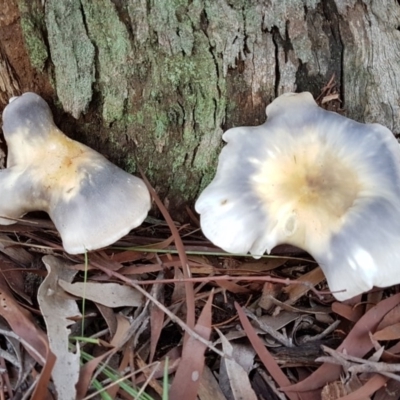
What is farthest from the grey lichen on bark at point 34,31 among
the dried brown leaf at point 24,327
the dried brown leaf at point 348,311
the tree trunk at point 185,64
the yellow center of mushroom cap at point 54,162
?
the dried brown leaf at point 348,311

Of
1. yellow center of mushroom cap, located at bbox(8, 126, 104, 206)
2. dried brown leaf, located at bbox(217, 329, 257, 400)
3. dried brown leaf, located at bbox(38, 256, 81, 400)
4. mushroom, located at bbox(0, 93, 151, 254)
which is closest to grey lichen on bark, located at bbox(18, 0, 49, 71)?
mushroom, located at bbox(0, 93, 151, 254)

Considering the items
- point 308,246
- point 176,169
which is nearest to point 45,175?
point 176,169

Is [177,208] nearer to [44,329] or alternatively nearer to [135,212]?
[135,212]

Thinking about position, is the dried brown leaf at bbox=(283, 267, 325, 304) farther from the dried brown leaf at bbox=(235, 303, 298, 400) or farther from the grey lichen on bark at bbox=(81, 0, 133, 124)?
the grey lichen on bark at bbox=(81, 0, 133, 124)

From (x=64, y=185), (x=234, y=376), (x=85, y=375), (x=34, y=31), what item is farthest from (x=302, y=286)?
(x=34, y=31)

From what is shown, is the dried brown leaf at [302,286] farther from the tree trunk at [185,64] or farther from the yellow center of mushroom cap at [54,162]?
the yellow center of mushroom cap at [54,162]

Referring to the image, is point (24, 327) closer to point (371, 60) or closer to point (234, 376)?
point (234, 376)

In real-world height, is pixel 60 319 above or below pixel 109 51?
below
